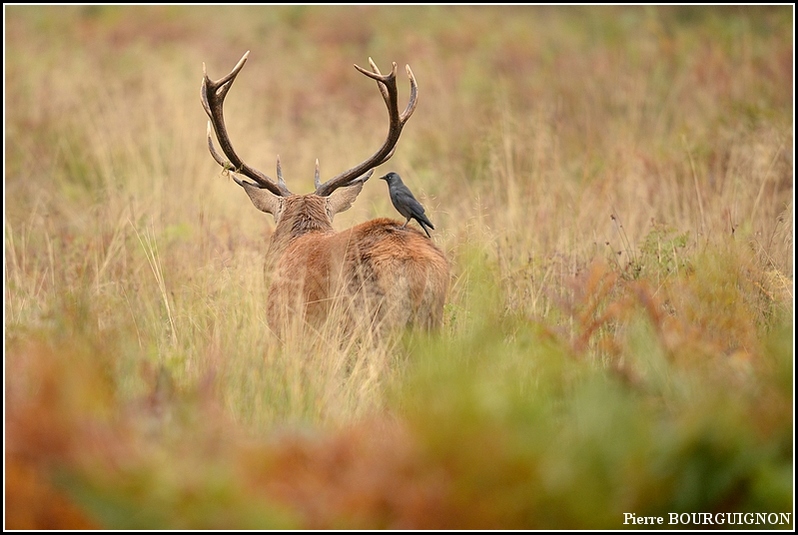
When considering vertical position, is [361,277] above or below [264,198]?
below

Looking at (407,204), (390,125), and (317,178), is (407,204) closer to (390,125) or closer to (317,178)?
(390,125)

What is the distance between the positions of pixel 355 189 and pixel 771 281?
2492 millimetres

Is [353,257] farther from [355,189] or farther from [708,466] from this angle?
[708,466]

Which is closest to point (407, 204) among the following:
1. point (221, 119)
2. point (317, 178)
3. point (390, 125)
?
point (390, 125)

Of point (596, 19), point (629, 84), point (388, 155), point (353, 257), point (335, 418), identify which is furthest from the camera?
point (596, 19)

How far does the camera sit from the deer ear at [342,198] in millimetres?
6086

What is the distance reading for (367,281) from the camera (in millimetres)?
4754

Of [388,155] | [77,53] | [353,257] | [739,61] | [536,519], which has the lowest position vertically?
[536,519]

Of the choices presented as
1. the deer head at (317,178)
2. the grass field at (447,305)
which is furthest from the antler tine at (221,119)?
the grass field at (447,305)

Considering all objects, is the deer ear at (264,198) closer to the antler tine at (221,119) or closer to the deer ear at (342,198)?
the antler tine at (221,119)

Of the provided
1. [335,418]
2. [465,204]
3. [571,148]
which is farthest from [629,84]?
[335,418]

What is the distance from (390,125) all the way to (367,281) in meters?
1.41

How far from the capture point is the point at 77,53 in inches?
558

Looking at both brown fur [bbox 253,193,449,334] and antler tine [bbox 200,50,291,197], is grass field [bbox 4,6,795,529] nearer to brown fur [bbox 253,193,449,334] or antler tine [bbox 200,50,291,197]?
brown fur [bbox 253,193,449,334]
